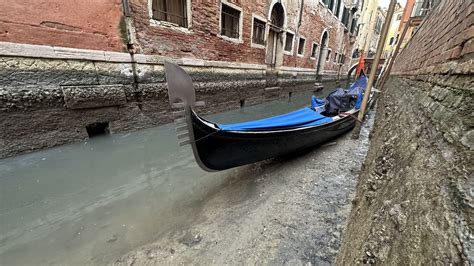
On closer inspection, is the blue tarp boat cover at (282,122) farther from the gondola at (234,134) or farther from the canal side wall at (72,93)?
the canal side wall at (72,93)

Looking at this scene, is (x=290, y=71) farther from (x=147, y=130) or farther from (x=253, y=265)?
(x=253, y=265)

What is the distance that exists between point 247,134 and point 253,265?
126 centimetres

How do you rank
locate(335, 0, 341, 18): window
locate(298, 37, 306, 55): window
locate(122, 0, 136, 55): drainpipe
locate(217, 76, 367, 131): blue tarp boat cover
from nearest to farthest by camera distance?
1. locate(217, 76, 367, 131): blue tarp boat cover
2. locate(122, 0, 136, 55): drainpipe
3. locate(298, 37, 306, 55): window
4. locate(335, 0, 341, 18): window

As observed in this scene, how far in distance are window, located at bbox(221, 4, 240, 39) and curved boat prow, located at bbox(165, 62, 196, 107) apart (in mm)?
4536

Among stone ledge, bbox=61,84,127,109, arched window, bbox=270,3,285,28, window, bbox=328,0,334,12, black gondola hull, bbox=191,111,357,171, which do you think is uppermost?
window, bbox=328,0,334,12

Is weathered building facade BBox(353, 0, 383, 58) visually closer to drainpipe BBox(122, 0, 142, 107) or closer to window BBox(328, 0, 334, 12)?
window BBox(328, 0, 334, 12)

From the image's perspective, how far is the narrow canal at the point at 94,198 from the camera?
1697 mm

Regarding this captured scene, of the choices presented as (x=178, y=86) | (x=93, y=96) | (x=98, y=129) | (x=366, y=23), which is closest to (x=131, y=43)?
(x=93, y=96)

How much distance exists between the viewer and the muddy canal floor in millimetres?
1546

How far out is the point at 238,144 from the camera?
2.27 metres

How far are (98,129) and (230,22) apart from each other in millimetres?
4630

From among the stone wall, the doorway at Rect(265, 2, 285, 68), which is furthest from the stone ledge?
the doorway at Rect(265, 2, 285, 68)

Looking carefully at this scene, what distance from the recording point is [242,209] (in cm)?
205

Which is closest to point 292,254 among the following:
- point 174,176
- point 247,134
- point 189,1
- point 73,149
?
point 247,134
